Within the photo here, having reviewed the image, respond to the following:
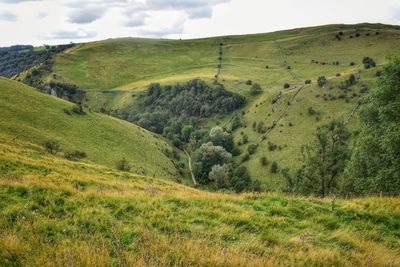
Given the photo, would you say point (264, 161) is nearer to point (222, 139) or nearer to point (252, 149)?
point (252, 149)

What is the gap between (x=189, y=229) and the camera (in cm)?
868

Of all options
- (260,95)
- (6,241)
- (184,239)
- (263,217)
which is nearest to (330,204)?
(263,217)

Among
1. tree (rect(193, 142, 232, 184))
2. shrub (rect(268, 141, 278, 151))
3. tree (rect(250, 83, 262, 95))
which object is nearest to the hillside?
shrub (rect(268, 141, 278, 151))

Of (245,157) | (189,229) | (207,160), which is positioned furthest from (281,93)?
(189,229)

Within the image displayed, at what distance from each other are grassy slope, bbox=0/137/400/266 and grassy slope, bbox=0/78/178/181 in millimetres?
48524

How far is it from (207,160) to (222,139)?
16.6 m

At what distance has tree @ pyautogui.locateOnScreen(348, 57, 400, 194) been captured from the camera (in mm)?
25547

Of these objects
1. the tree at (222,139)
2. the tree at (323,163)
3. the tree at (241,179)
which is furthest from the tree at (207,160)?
the tree at (323,163)

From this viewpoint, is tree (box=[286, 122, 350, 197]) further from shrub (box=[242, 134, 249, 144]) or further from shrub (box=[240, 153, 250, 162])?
shrub (box=[242, 134, 249, 144])

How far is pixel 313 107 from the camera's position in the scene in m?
107

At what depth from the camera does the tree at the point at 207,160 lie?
9456 cm

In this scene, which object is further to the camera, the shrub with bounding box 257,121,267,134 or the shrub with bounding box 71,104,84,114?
the shrub with bounding box 257,121,267,134

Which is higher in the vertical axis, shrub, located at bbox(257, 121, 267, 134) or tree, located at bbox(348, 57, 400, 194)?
tree, located at bbox(348, 57, 400, 194)

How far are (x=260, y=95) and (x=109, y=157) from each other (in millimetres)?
93480
